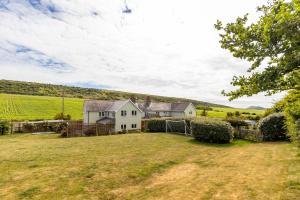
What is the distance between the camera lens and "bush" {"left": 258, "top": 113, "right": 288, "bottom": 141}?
2752cm

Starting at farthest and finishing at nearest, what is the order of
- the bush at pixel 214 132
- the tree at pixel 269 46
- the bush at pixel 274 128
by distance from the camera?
1. the bush at pixel 214 132
2. the bush at pixel 274 128
3. the tree at pixel 269 46

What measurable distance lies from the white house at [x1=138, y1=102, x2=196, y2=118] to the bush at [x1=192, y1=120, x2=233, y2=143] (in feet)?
128

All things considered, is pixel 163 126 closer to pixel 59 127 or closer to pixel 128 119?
pixel 128 119

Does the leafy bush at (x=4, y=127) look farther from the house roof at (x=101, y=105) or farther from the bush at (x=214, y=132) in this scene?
the bush at (x=214, y=132)

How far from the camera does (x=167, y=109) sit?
71.6 metres

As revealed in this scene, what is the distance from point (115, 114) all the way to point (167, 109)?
96.1ft

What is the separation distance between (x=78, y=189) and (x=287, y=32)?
10.0 metres

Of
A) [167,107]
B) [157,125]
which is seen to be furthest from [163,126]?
[167,107]

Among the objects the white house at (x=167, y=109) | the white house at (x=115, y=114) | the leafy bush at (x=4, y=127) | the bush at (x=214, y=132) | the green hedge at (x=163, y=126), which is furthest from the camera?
the white house at (x=167, y=109)

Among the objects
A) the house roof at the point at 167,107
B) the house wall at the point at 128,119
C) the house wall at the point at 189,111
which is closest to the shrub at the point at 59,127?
the house wall at the point at 128,119

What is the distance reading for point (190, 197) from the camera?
9.36 metres

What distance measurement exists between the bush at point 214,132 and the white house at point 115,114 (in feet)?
66.6

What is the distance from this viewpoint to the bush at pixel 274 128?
27.5 m

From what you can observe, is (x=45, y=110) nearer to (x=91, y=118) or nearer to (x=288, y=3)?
(x=91, y=118)
